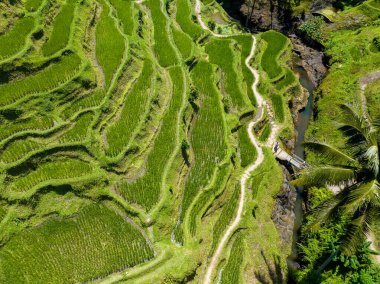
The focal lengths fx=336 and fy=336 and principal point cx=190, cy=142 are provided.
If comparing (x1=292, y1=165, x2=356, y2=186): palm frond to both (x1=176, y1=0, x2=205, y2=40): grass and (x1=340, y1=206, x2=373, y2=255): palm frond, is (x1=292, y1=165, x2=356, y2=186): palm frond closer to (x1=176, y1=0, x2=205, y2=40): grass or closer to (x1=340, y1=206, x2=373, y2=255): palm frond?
(x1=340, y1=206, x2=373, y2=255): palm frond

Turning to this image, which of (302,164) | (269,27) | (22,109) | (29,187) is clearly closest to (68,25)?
(22,109)

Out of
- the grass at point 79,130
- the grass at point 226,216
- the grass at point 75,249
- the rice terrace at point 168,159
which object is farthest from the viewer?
the grass at point 79,130

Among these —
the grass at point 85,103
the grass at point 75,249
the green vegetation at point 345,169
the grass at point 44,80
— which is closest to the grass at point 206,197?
the grass at point 75,249

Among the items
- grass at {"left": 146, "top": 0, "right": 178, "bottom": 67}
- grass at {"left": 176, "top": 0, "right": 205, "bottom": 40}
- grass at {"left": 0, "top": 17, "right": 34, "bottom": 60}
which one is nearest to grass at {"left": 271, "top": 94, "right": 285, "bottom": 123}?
grass at {"left": 146, "top": 0, "right": 178, "bottom": 67}

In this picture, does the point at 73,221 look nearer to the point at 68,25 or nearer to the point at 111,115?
the point at 111,115

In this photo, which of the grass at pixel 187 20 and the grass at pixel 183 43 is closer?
the grass at pixel 183 43

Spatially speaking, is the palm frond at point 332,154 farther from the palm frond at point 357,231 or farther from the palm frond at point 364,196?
the palm frond at point 357,231

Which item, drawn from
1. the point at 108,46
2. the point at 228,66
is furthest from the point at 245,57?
the point at 108,46
